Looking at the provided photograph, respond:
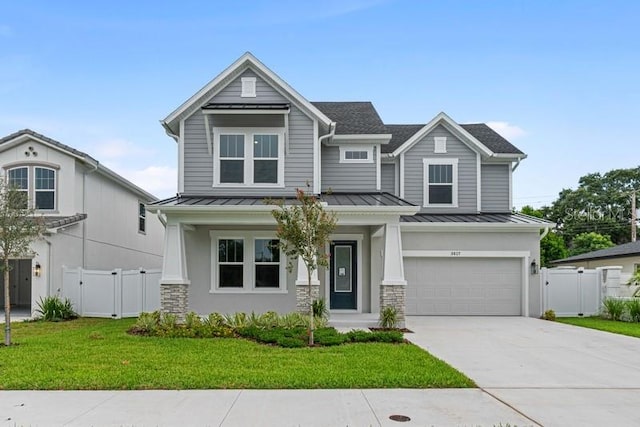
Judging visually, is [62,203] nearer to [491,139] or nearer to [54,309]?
[54,309]

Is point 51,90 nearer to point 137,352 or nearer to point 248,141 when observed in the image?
point 248,141

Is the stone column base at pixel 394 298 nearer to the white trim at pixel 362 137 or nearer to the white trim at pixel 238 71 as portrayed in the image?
the white trim at pixel 362 137

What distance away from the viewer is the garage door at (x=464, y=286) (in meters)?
15.8

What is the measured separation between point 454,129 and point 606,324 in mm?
7944

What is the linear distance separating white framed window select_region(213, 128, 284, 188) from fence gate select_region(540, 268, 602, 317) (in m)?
9.87

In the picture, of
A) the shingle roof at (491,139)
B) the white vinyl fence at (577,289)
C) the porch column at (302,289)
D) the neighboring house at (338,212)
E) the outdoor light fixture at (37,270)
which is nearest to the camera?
the porch column at (302,289)

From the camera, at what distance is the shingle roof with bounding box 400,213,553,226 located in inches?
624

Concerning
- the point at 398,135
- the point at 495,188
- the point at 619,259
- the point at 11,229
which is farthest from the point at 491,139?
the point at 11,229

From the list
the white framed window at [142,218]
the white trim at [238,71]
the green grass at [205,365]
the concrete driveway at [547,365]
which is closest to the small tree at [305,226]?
the green grass at [205,365]

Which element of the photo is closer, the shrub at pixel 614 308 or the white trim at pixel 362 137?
the white trim at pixel 362 137

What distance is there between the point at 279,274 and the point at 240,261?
4.16 ft

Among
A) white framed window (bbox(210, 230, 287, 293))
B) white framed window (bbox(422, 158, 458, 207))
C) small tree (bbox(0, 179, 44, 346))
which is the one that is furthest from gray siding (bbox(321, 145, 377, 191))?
small tree (bbox(0, 179, 44, 346))

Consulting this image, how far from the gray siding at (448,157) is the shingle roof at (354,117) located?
1.91m

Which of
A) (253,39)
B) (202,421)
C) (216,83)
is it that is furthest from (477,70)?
(202,421)
